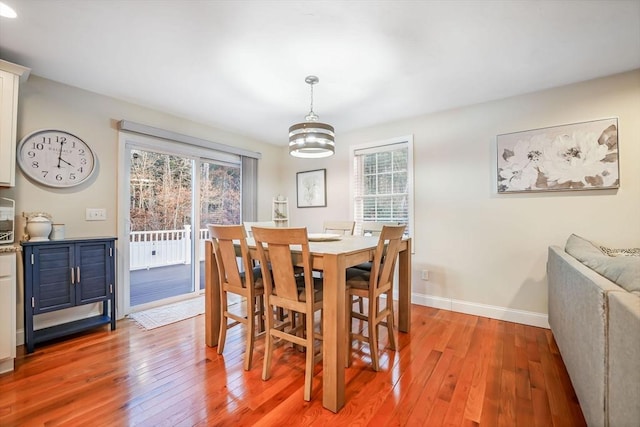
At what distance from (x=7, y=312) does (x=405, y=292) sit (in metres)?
3.10

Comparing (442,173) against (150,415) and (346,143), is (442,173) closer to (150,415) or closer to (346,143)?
(346,143)

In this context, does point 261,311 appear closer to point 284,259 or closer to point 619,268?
point 284,259

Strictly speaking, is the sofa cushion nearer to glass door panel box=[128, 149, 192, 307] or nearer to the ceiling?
the ceiling

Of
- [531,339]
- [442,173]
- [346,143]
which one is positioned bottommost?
[531,339]

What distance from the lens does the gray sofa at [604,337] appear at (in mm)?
947

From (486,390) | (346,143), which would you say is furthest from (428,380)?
(346,143)

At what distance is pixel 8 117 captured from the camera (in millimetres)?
2082

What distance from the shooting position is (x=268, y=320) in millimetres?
1900

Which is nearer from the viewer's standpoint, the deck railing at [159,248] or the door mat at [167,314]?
the door mat at [167,314]

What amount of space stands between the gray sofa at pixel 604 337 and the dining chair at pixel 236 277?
184 cm

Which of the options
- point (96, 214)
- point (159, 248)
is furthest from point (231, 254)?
point (159, 248)

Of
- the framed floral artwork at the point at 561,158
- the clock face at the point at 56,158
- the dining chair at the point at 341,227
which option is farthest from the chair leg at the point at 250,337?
the framed floral artwork at the point at 561,158

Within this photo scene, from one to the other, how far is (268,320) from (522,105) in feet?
10.4

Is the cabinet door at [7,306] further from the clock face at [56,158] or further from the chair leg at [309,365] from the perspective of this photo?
the chair leg at [309,365]
